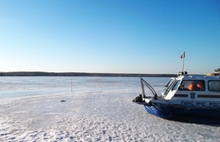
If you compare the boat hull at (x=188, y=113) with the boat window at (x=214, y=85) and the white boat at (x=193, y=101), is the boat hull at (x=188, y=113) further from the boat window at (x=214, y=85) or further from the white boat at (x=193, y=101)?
the boat window at (x=214, y=85)

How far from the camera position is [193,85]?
763 centimetres

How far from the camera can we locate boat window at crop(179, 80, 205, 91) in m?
7.55

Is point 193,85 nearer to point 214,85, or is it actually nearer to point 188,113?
point 214,85

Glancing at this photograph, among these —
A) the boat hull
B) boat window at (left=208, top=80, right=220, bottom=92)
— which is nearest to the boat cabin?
boat window at (left=208, top=80, right=220, bottom=92)

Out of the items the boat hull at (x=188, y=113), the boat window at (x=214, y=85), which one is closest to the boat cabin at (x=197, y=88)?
the boat window at (x=214, y=85)

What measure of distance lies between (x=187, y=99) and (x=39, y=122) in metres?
5.35

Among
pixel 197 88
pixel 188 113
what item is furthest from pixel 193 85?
pixel 188 113

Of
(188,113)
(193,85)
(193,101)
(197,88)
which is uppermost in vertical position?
(193,85)

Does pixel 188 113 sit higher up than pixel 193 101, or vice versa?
pixel 193 101

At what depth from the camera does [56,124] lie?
6.95 meters

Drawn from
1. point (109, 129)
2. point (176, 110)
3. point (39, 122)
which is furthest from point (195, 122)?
point (39, 122)

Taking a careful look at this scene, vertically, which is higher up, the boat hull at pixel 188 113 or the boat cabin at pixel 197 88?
the boat cabin at pixel 197 88

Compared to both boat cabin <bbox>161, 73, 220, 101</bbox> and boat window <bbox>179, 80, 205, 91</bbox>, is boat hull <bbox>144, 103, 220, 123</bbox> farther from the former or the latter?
boat window <bbox>179, 80, 205, 91</bbox>

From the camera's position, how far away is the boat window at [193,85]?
24.8 feet
